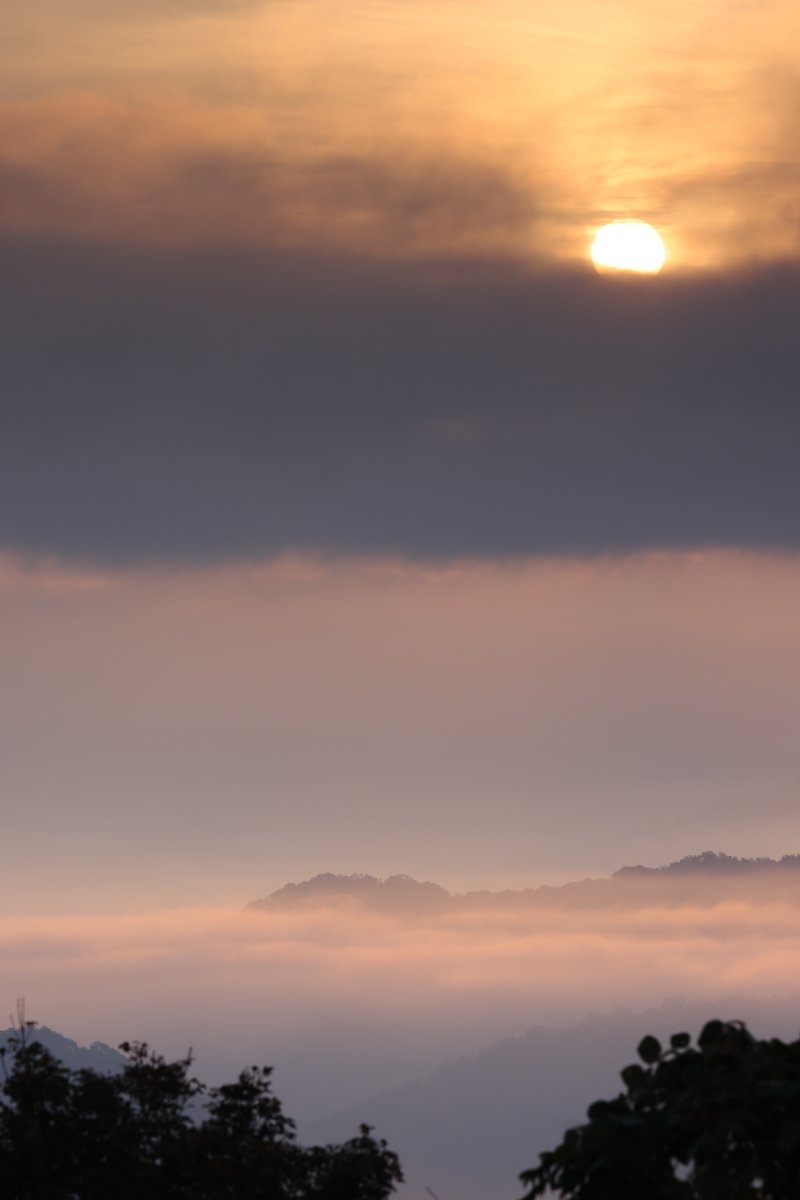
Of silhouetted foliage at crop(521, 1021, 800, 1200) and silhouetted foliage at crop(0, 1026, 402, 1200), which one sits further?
silhouetted foliage at crop(0, 1026, 402, 1200)

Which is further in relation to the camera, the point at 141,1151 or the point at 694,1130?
the point at 141,1151

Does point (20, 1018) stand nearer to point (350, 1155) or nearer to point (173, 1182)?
point (173, 1182)

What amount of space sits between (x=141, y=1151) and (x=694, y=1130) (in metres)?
34.0

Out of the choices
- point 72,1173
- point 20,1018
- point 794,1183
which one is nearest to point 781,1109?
point 794,1183

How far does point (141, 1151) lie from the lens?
53.2 metres

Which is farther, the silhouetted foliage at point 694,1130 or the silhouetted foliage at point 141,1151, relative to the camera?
the silhouetted foliage at point 141,1151

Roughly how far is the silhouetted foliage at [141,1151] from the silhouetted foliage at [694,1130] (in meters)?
30.2

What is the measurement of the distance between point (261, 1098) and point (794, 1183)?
37.0 metres

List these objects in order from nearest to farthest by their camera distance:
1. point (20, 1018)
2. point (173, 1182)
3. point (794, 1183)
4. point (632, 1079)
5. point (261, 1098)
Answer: point (794, 1183) → point (632, 1079) → point (20, 1018) → point (173, 1182) → point (261, 1098)

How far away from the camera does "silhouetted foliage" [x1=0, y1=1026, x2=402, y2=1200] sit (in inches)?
2025

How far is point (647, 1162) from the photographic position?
2247 cm

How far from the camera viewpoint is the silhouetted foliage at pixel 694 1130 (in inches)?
858

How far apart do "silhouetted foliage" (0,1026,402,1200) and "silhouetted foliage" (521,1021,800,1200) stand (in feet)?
99.1

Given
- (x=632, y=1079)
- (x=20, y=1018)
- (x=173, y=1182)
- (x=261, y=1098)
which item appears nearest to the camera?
(x=632, y=1079)
